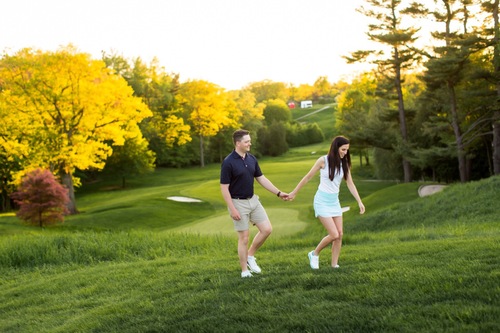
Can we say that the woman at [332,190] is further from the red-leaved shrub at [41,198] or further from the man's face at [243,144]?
the red-leaved shrub at [41,198]

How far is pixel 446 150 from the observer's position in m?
30.2

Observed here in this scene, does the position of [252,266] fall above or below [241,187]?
below

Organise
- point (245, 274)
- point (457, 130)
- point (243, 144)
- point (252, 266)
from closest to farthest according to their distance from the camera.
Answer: point (243, 144) → point (245, 274) → point (252, 266) → point (457, 130)

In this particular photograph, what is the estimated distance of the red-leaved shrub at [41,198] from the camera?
23.0 meters

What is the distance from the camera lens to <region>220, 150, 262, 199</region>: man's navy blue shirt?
7301 millimetres

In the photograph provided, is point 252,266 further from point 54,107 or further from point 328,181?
point 54,107

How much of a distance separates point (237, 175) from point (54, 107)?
26154 millimetres

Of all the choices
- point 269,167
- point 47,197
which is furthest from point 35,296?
point 269,167

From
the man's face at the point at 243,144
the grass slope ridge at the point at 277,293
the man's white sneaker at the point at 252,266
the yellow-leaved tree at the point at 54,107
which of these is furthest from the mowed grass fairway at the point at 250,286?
the yellow-leaved tree at the point at 54,107

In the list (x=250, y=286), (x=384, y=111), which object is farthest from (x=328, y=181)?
(x=384, y=111)

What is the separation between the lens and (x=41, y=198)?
23.4m

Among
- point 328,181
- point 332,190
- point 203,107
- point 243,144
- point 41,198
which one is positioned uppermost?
point 203,107

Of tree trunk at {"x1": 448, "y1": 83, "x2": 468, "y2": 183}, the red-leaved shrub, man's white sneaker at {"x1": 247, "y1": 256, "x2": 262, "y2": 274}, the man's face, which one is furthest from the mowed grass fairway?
tree trunk at {"x1": 448, "y1": 83, "x2": 468, "y2": 183}

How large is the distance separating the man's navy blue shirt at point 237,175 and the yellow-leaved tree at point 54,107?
24.3 metres
